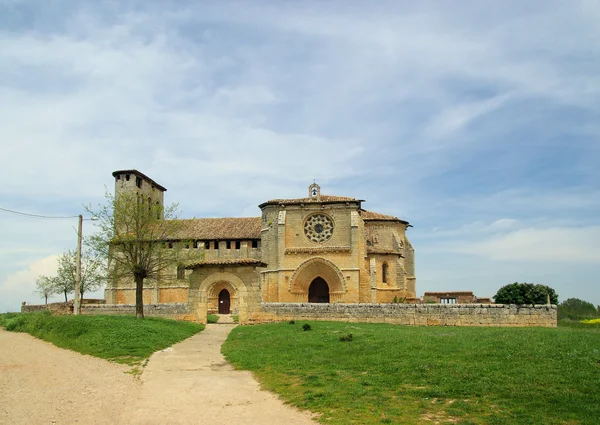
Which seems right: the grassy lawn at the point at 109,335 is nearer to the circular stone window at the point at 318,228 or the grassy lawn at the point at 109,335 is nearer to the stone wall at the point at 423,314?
the stone wall at the point at 423,314

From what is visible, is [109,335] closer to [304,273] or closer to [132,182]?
[304,273]

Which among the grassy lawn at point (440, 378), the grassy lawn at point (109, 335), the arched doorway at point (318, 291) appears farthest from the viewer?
the arched doorway at point (318, 291)

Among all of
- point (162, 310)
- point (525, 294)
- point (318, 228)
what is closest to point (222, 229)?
point (318, 228)

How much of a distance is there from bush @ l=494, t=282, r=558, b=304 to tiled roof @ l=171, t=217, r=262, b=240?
20038mm

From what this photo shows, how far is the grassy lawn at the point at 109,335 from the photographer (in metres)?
15.7

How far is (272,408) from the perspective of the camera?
9.57 meters

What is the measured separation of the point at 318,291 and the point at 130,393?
97.5 feet

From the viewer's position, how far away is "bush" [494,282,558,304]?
3788 cm

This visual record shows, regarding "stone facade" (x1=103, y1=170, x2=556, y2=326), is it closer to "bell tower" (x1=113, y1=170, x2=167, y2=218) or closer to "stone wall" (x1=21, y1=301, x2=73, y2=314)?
"bell tower" (x1=113, y1=170, x2=167, y2=218)

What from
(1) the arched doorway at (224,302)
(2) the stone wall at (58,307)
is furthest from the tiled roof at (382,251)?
(2) the stone wall at (58,307)

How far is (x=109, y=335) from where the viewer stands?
17297 millimetres

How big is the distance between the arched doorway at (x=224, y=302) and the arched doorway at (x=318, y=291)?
8.26 m

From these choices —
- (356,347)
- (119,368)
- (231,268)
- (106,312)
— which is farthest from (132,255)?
(356,347)

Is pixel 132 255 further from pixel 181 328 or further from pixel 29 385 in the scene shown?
pixel 29 385
